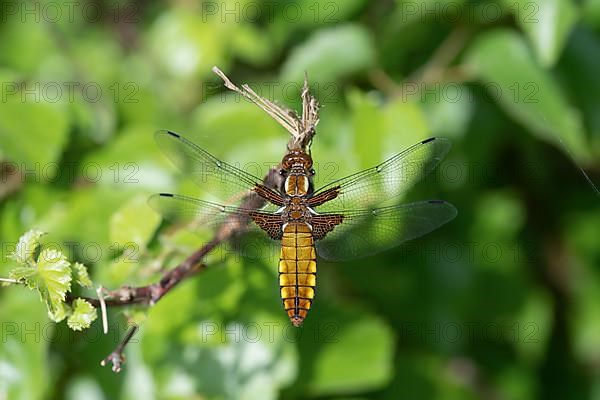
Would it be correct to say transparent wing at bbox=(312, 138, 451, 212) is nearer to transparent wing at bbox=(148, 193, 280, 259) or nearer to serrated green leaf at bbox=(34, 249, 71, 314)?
transparent wing at bbox=(148, 193, 280, 259)

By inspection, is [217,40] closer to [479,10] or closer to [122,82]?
[122,82]

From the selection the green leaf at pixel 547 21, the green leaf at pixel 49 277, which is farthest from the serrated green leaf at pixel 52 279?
the green leaf at pixel 547 21

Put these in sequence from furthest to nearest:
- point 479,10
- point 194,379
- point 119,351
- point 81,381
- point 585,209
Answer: point 585,209, point 479,10, point 81,381, point 194,379, point 119,351

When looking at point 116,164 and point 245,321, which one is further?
point 116,164

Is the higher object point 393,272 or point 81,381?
point 393,272

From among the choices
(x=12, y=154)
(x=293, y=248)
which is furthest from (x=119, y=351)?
(x=12, y=154)

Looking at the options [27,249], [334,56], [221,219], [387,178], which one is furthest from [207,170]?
[334,56]

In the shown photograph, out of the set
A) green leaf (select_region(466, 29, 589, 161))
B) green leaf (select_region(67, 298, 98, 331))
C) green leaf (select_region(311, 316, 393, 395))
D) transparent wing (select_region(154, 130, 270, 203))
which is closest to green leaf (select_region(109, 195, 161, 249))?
transparent wing (select_region(154, 130, 270, 203))

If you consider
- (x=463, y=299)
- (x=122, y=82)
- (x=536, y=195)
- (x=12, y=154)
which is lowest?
(x=463, y=299)
